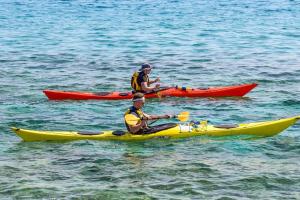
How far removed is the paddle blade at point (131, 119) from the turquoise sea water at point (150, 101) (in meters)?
0.52

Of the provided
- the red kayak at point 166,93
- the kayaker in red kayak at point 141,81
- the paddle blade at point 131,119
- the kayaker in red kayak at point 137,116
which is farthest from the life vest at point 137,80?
the paddle blade at point 131,119

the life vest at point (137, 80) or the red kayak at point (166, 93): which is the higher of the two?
the life vest at point (137, 80)

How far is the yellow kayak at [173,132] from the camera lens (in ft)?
46.4

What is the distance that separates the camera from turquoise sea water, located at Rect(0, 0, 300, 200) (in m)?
12.0

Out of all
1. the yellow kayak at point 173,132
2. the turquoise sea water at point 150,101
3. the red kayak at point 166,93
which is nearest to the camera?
the turquoise sea water at point 150,101

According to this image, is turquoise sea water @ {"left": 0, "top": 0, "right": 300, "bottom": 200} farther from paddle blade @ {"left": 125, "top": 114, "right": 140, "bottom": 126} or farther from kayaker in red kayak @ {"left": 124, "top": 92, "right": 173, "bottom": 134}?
paddle blade @ {"left": 125, "top": 114, "right": 140, "bottom": 126}

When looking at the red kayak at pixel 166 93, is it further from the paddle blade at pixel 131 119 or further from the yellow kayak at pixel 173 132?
the paddle blade at pixel 131 119

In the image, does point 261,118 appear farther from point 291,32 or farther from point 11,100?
point 291,32

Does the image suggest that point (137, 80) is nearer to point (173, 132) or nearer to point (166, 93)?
point (166, 93)

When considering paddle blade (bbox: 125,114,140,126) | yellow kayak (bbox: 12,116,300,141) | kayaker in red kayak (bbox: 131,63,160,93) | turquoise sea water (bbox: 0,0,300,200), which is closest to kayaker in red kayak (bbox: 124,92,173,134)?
paddle blade (bbox: 125,114,140,126)

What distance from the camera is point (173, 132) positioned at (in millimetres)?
14258

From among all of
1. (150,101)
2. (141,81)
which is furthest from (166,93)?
(141,81)

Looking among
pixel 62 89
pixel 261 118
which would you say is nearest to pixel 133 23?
pixel 62 89

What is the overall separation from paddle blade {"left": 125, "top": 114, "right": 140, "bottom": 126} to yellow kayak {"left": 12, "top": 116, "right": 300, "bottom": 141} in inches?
14.0
